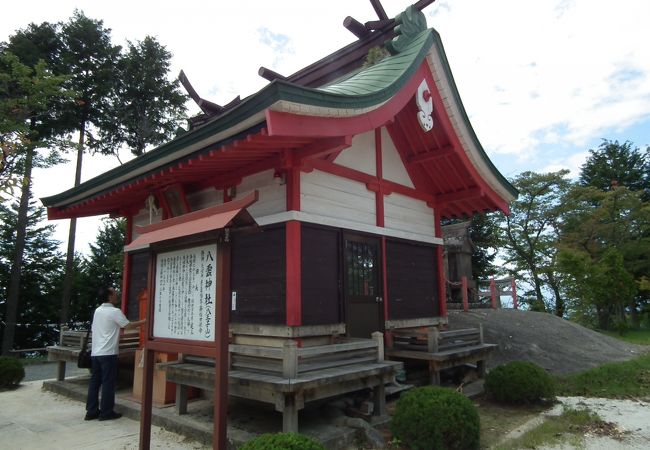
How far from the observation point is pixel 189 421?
19.2 ft

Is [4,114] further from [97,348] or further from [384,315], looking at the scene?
[384,315]

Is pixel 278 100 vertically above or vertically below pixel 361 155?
below

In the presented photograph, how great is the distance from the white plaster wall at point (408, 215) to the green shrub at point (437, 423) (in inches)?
155

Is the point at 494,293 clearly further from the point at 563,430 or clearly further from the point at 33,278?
the point at 33,278

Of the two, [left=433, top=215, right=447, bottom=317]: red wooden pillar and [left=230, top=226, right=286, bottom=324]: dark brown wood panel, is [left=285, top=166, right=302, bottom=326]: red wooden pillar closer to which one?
[left=230, top=226, right=286, bottom=324]: dark brown wood panel

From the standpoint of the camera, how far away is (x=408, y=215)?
9.43m

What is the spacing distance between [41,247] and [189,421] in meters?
19.4

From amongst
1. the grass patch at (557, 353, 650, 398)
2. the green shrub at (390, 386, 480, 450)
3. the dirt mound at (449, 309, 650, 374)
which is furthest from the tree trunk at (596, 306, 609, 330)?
the green shrub at (390, 386, 480, 450)

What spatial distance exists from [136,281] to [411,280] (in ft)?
20.2

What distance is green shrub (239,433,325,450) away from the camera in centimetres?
351

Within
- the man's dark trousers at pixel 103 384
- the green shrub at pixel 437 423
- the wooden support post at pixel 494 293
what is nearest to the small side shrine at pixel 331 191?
the green shrub at pixel 437 423

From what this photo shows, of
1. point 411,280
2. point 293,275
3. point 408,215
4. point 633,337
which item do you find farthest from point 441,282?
point 633,337

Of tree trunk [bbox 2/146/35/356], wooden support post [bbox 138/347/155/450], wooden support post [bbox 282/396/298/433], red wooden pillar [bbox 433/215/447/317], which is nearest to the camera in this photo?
wooden support post [bbox 138/347/155/450]

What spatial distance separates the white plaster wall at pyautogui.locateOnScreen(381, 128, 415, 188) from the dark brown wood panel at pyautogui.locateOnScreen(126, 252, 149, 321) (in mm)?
5610
